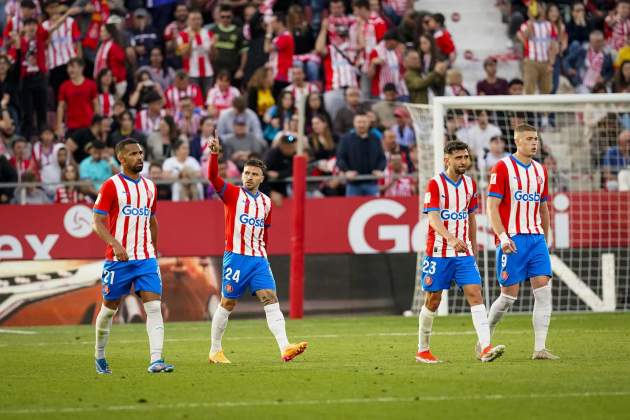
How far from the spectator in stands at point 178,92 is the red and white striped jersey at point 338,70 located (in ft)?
8.16

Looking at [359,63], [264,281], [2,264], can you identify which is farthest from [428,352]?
[359,63]

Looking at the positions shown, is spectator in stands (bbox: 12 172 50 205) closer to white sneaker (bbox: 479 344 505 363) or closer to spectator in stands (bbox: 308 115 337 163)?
spectator in stands (bbox: 308 115 337 163)

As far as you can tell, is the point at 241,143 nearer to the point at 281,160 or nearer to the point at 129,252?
the point at 281,160

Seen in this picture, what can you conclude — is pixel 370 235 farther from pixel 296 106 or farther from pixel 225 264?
pixel 225 264

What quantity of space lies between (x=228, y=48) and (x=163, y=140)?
9.39ft

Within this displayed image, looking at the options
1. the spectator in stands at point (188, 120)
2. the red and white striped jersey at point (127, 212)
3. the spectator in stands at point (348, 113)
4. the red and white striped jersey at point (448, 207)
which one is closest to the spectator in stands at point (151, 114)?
the spectator in stands at point (188, 120)

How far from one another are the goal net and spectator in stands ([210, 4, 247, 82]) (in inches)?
197

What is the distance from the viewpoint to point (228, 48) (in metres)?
23.0

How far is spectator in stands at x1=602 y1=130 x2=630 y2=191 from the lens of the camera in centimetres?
1900

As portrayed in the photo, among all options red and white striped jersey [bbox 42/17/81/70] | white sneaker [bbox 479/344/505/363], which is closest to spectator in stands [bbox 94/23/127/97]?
red and white striped jersey [bbox 42/17/81/70]

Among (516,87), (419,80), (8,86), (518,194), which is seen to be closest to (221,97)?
(419,80)

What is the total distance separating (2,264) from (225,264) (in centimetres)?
775

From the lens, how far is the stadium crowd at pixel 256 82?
20172 millimetres

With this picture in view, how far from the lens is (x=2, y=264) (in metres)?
18.5
